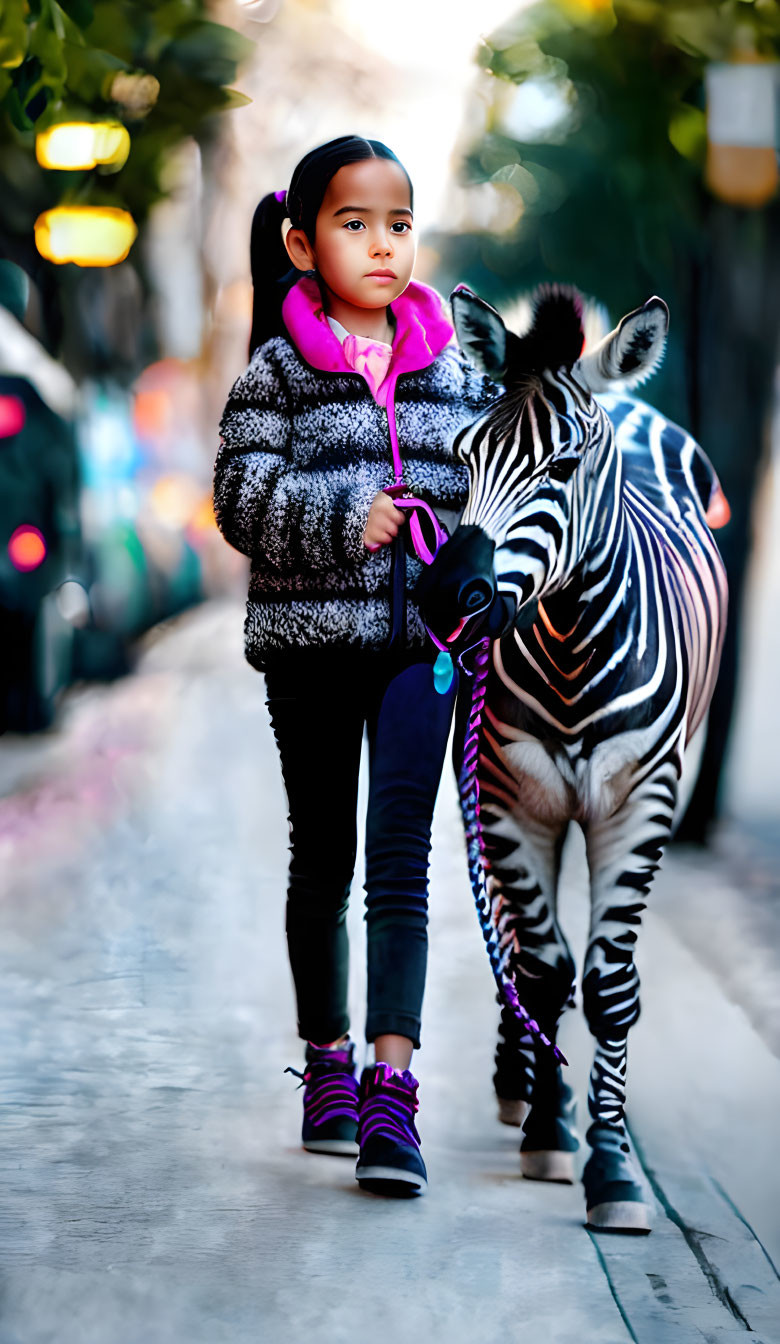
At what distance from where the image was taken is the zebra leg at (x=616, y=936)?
339cm

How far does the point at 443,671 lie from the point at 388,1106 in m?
0.90

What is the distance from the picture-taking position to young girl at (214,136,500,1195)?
11.0 ft

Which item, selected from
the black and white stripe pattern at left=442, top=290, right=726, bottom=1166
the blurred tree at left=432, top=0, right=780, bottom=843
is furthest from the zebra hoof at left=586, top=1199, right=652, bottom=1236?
the blurred tree at left=432, top=0, right=780, bottom=843

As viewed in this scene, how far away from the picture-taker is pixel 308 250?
137 inches

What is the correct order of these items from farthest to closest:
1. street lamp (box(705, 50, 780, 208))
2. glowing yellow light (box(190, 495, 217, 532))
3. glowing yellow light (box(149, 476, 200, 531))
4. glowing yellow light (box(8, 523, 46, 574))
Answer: glowing yellow light (box(190, 495, 217, 532)) → glowing yellow light (box(149, 476, 200, 531)) → glowing yellow light (box(8, 523, 46, 574)) → street lamp (box(705, 50, 780, 208))

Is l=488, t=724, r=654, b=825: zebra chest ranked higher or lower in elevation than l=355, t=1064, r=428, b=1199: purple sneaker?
higher

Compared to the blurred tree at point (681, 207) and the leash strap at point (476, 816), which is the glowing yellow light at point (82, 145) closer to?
the blurred tree at point (681, 207)

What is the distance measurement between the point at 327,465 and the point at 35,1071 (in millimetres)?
1906

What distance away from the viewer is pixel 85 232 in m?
11.2

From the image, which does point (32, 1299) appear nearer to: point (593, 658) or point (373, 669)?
point (373, 669)

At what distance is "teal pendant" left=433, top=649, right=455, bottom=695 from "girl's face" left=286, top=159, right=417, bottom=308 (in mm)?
778

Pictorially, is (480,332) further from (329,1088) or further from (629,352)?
(329,1088)

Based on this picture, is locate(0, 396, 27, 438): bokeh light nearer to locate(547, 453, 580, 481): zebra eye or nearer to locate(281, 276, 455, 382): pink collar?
locate(281, 276, 455, 382): pink collar

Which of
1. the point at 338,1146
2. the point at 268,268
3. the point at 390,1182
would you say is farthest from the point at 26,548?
the point at 390,1182
